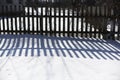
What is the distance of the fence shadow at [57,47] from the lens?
255 inches

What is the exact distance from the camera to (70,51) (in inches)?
267

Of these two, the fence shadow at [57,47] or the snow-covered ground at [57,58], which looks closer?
the snow-covered ground at [57,58]

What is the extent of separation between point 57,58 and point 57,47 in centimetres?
115

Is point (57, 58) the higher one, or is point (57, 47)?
point (57, 47)

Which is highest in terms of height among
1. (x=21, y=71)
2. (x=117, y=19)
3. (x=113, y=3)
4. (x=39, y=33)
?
(x=113, y=3)

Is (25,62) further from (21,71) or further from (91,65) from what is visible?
(91,65)

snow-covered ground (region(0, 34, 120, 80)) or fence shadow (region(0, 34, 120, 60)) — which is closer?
snow-covered ground (region(0, 34, 120, 80))

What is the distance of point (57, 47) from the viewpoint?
23.7ft

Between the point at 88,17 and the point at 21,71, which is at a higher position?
the point at 88,17

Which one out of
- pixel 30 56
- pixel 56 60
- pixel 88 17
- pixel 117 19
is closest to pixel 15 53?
pixel 30 56

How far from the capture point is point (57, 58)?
6.10 metres

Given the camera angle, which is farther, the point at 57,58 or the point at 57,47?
the point at 57,47

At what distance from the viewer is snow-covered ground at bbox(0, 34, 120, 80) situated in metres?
4.91

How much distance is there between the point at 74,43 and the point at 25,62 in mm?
2510
